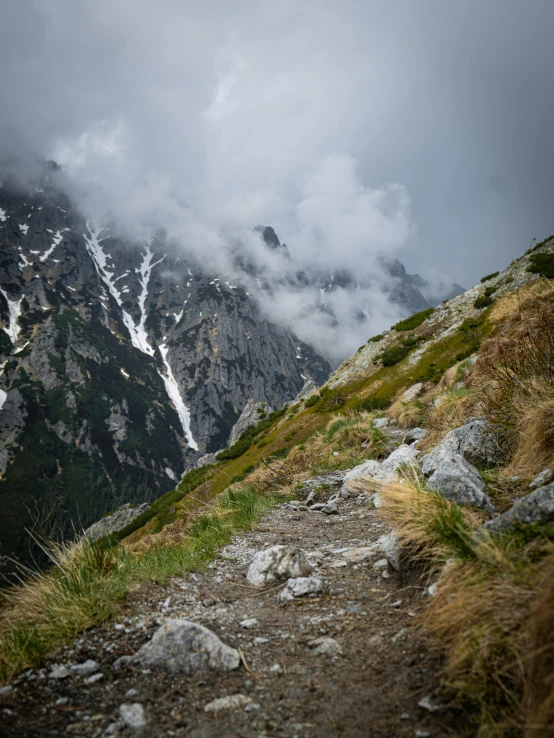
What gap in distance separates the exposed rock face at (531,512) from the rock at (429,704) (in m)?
1.37

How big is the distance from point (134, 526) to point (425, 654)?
6615cm

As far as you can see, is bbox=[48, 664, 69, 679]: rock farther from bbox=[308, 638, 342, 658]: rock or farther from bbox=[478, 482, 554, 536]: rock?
bbox=[478, 482, 554, 536]: rock

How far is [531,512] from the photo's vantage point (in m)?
2.95

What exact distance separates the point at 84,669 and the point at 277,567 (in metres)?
2.48

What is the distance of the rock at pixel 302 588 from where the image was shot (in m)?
4.19

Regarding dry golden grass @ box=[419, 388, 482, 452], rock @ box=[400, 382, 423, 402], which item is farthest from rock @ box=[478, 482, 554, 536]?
rock @ box=[400, 382, 423, 402]

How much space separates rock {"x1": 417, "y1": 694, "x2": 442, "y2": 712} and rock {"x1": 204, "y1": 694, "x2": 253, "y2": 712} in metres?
1.20

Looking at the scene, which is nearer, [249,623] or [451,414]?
[249,623]

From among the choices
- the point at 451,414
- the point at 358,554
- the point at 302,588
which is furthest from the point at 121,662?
the point at 451,414

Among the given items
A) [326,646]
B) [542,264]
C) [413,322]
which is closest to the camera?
[326,646]

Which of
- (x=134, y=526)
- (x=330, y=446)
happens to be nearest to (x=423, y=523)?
(x=330, y=446)

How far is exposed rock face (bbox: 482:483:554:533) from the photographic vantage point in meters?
2.86

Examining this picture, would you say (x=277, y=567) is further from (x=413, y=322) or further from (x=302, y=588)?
(x=413, y=322)

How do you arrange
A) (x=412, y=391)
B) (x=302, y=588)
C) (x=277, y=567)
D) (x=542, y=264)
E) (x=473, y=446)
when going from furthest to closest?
(x=542, y=264), (x=412, y=391), (x=473, y=446), (x=277, y=567), (x=302, y=588)
